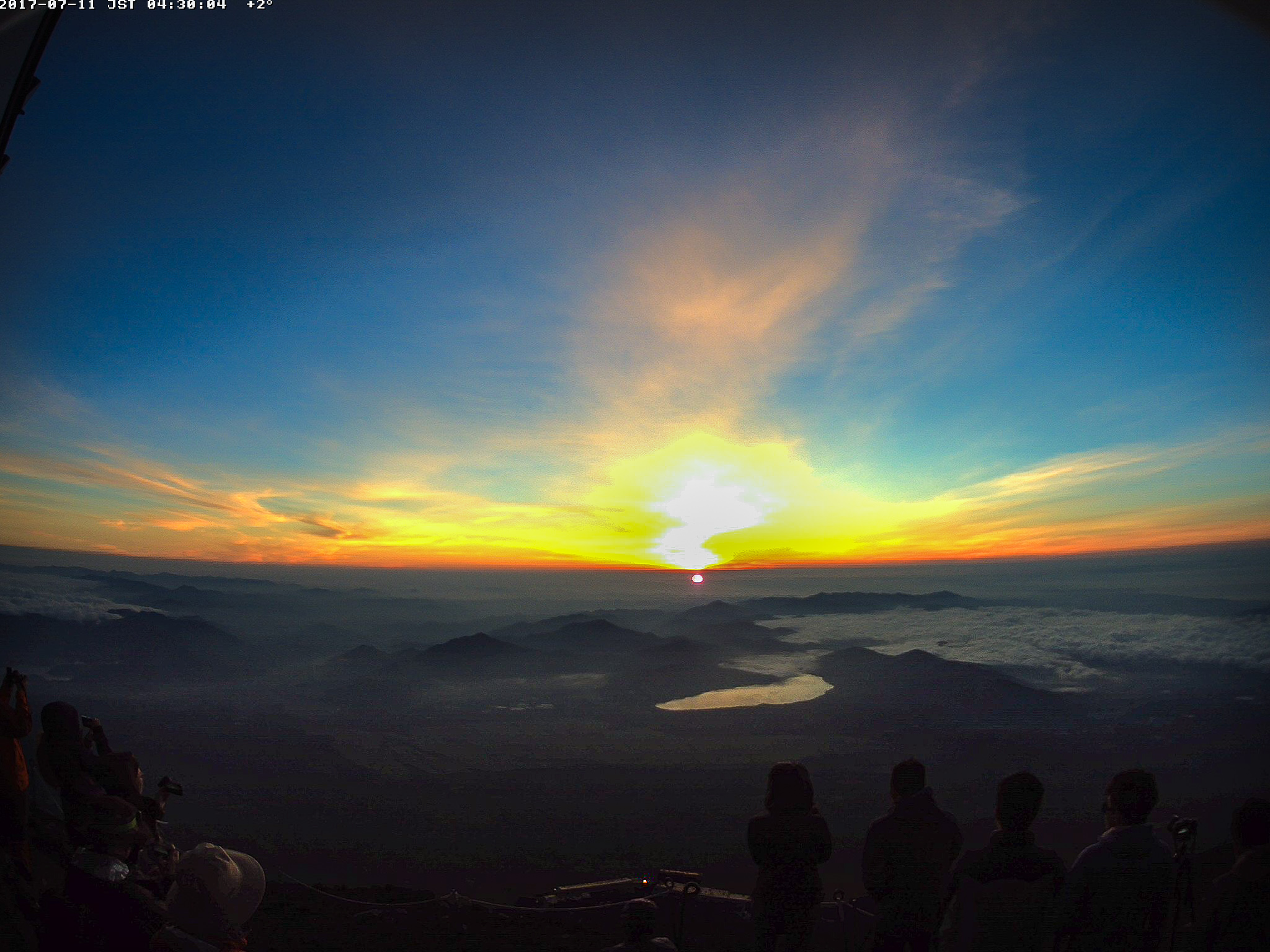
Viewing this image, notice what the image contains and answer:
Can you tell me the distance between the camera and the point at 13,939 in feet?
9.90

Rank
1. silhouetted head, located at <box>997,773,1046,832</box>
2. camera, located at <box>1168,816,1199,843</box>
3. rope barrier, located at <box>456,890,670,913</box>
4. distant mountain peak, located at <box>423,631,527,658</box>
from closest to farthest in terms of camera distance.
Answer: silhouetted head, located at <box>997,773,1046,832</box>, camera, located at <box>1168,816,1199,843</box>, rope barrier, located at <box>456,890,670,913</box>, distant mountain peak, located at <box>423,631,527,658</box>

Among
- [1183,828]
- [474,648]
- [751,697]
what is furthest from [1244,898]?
[474,648]

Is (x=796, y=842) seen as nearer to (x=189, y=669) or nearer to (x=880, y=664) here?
(x=880, y=664)

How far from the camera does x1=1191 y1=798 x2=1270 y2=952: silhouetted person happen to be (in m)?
2.58

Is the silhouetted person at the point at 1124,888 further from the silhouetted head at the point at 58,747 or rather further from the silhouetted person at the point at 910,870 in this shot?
the silhouetted head at the point at 58,747

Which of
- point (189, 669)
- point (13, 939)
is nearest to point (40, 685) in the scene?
point (189, 669)

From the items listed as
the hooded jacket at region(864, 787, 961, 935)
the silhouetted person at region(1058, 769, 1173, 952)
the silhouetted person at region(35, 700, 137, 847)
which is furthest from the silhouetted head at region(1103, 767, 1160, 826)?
the silhouetted person at region(35, 700, 137, 847)

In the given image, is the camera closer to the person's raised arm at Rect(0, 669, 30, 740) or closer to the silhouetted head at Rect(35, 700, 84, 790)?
the silhouetted head at Rect(35, 700, 84, 790)

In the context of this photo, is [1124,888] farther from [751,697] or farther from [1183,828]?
[751,697]

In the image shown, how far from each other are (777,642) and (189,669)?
3345 cm

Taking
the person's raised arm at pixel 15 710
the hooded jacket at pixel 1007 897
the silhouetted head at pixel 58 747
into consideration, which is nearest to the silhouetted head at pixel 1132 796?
the hooded jacket at pixel 1007 897

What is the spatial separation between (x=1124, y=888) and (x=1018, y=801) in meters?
0.56

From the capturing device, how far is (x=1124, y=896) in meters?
2.75

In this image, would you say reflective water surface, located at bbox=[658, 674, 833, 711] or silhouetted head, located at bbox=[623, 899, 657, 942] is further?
reflective water surface, located at bbox=[658, 674, 833, 711]
